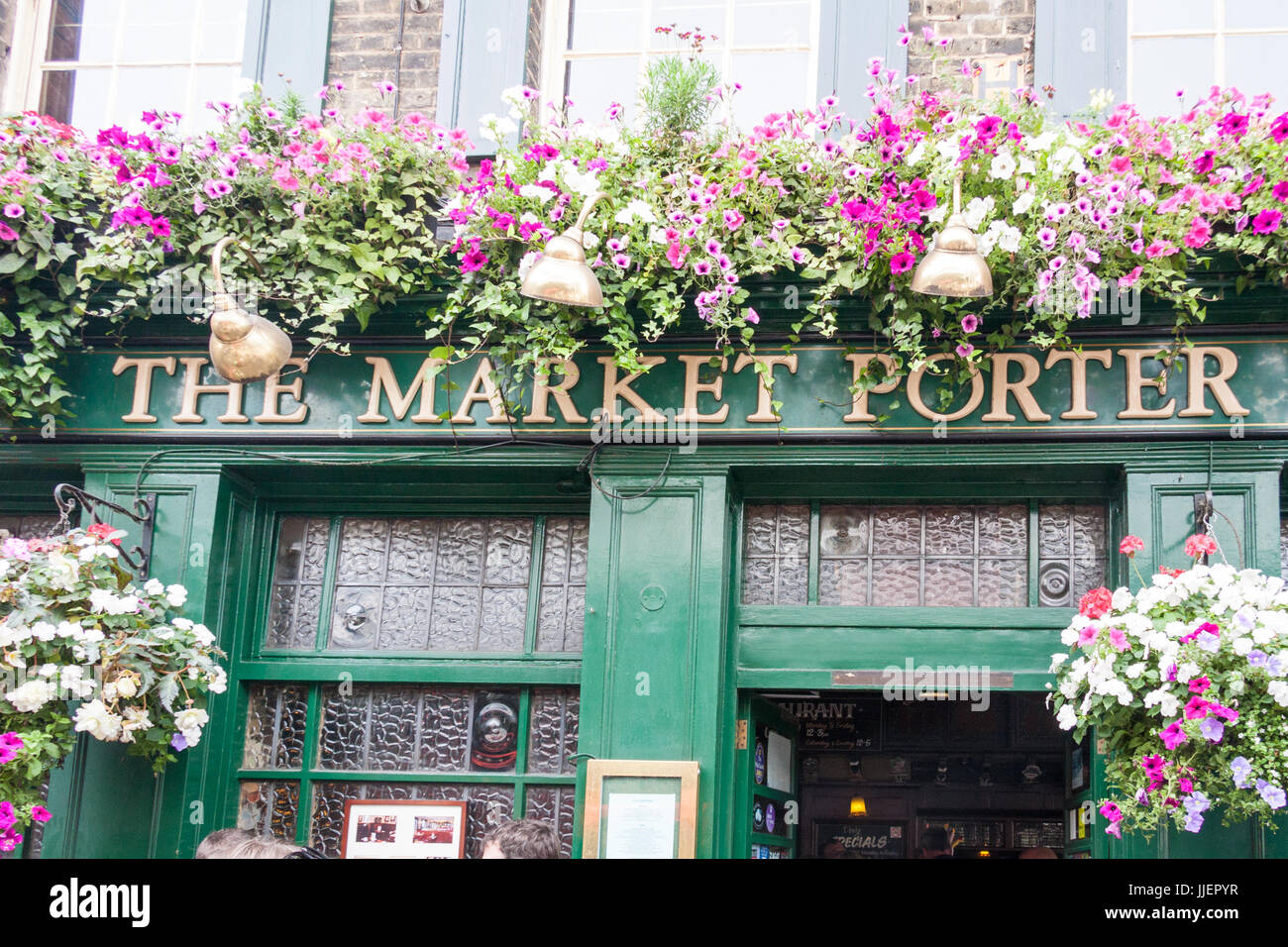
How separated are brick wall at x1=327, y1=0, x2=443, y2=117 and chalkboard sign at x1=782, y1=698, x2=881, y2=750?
4.08 metres

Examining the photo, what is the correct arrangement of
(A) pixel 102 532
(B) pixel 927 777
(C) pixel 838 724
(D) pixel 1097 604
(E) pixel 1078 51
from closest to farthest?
1. (D) pixel 1097 604
2. (A) pixel 102 532
3. (E) pixel 1078 51
4. (C) pixel 838 724
5. (B) pixel 927 777

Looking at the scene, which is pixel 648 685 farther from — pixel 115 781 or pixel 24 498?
pixel 24 498

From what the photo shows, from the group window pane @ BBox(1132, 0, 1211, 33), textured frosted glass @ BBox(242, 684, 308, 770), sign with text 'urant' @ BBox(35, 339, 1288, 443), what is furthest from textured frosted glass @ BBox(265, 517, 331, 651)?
window pane @ BBox(1132, 0, 1211, 33)

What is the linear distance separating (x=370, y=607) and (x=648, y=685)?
1565 millimetres

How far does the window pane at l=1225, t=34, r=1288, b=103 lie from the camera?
6.21 meters

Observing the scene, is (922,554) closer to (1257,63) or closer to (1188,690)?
(1188,690)

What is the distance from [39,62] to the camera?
23.4ft

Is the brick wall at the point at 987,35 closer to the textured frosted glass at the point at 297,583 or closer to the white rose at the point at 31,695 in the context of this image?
the textured frosted glass at the point at 297,583

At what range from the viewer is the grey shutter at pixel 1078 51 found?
6.12 m

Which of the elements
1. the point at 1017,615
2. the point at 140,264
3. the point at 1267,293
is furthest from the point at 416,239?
the point at 1267,293

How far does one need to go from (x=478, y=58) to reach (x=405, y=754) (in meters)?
3.45

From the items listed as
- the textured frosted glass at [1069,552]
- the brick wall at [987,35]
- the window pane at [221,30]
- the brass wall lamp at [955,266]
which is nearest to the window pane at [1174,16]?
the brick wall at [987,35]

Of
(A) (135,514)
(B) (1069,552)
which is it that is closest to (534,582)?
(A) (135,514)

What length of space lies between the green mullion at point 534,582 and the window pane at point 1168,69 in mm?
3485
